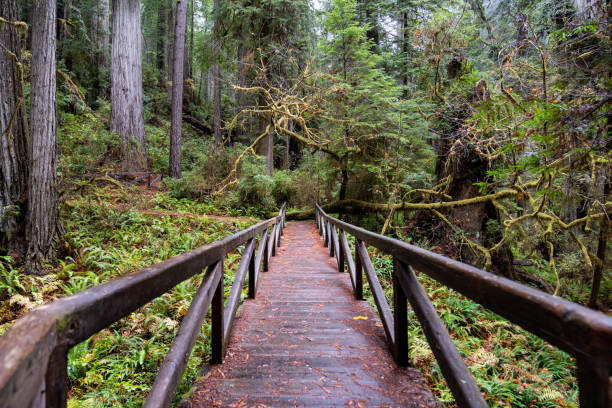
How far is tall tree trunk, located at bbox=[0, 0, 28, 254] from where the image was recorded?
18.4 feet

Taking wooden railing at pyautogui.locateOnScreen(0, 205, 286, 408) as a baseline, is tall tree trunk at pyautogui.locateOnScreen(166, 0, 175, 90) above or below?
above

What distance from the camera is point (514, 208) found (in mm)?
7965

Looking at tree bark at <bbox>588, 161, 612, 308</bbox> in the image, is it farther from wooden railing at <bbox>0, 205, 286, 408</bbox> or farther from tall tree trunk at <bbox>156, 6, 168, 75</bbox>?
tall tree trunk at <bbox>156, 6, 168, 75</bbox>

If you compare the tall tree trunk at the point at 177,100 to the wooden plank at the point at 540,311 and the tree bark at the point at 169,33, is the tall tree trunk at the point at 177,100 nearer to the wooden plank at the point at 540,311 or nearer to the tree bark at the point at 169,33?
the tree bark at the point at 169,33

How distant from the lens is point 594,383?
80 centimetres

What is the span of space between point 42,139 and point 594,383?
7.85 metres

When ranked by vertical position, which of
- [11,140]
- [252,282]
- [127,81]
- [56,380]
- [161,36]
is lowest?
[252,282]

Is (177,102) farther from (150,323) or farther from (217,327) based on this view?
(217,327)

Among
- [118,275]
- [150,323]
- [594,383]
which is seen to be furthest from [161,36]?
[594,383]

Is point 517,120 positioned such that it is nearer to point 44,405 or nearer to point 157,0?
point 44,405

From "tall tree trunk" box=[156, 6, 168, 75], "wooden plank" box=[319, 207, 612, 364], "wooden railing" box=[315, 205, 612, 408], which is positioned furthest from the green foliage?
"tall tree trunk" box=[156, 6, 168, 75]

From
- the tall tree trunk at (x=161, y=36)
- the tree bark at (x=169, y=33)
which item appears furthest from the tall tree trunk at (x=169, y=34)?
the tall tree trunk at (x=161, y=36)

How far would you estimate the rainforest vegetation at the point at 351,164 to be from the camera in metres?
3.79

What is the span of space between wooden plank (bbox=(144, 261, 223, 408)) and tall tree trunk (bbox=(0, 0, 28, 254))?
589cm
